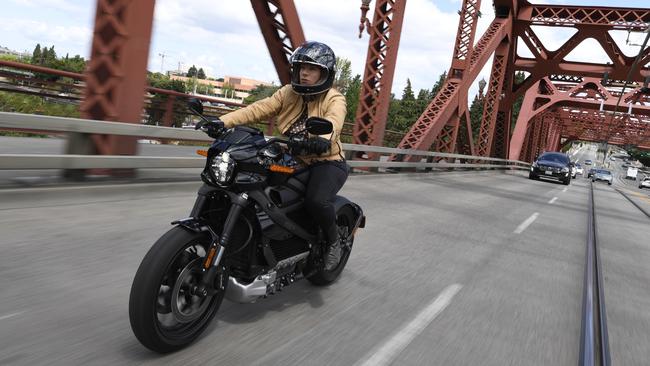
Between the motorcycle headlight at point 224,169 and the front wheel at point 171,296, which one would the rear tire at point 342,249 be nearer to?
the front wheel at point 171,296

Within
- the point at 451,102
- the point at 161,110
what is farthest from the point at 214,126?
the point at 451,102

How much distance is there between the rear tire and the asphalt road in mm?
87

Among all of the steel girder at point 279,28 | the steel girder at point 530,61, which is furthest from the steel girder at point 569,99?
the steel girder at point 279,28

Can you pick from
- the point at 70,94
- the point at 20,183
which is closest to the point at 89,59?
the point at 20,183

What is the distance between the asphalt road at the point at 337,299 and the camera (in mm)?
2945

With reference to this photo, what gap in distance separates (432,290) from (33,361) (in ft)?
10.4

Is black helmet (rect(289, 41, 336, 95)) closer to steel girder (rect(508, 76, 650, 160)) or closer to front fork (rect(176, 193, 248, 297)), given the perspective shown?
front fork (rect(176, 193, 248, 297))

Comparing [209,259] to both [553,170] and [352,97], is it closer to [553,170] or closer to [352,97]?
[553,170]

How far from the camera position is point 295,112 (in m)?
3.86

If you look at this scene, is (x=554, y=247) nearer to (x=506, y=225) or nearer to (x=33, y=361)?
(x=506, y=225)

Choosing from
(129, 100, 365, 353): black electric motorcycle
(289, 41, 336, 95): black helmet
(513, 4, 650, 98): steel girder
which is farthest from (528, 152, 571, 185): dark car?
(129, 100, 365, 353): black electric motorcycle

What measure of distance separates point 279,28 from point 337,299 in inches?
275

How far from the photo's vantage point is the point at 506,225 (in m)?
9.07

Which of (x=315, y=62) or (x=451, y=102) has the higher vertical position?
(x=451, y=102)
